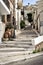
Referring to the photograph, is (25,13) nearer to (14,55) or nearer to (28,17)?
(28,17)

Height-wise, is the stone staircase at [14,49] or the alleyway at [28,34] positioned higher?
the alleyway at [28,34]

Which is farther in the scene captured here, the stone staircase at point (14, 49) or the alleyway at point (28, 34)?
the alleyway at point (28, 34)

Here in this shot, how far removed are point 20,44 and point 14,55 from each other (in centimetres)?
295

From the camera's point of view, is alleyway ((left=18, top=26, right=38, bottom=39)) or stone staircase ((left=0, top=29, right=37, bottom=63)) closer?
stone staircase ((left=0, top=29, right=37, bottom=63))

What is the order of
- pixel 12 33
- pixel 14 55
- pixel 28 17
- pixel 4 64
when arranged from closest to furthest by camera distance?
pixel 4 64
pixel 14 55
pixel 12 33
pixel 28 17

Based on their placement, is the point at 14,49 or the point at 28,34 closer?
the point at 14,49

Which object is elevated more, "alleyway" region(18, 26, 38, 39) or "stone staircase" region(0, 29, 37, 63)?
"alleyway" region(18, 26, 38, 39)

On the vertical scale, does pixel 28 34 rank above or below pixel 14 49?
above

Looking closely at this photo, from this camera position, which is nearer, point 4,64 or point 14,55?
point 4,64

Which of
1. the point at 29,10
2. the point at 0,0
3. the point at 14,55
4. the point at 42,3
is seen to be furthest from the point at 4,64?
the point at 29,10

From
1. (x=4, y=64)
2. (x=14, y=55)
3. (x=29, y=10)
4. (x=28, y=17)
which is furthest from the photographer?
(x=29, y=10)

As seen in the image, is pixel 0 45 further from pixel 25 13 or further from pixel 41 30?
pixel 25 13

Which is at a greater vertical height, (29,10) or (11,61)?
(29,10)

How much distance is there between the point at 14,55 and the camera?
1357 centimetres
